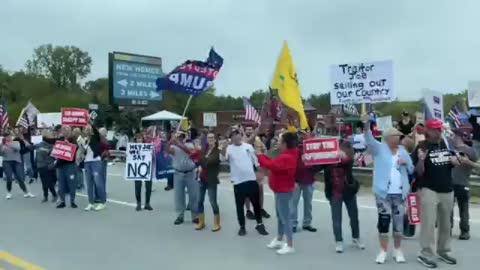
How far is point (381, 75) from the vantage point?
1319 centimetres

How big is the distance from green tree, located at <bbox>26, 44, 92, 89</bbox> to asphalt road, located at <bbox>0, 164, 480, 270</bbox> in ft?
293

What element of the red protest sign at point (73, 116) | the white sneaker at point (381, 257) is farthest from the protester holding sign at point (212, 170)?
the red protest sign at point (73, 116)

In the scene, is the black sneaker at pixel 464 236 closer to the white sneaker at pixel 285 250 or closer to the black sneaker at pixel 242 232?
the white sneaker at pixel 285 250

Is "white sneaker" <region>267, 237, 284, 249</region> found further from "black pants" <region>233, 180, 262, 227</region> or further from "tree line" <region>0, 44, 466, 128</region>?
"tree line" <region>0, 44, 466, 128</region>

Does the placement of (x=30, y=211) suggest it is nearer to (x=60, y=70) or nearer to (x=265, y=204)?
(x=265, y=204)

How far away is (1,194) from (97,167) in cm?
496

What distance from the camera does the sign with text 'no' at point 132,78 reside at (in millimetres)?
38406

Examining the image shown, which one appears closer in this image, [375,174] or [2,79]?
[375,174]

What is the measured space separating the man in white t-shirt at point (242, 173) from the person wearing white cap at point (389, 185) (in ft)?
8.24

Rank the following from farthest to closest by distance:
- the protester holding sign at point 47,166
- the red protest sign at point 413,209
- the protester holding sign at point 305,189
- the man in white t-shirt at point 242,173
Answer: the protester holding sign at point 47,166 → the protester holding sign at point 305,189 → the man in white t-shirt at point 242,173 → the red protest sign at point 413,209

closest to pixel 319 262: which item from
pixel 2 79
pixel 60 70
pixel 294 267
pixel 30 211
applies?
pixel 294 267

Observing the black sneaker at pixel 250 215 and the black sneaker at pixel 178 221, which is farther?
the black sneaker at pixel 250 215

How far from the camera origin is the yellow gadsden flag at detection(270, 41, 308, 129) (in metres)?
11.0

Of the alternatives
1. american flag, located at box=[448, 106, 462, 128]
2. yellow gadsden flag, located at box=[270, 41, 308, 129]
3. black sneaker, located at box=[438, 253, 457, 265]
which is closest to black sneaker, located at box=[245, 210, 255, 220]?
yellow gadsden flag, located at box=[270, 41, 308, 129]
